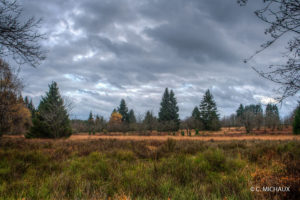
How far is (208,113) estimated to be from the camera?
5553 centimetres

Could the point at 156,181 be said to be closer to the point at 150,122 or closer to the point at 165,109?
the point at 150,122

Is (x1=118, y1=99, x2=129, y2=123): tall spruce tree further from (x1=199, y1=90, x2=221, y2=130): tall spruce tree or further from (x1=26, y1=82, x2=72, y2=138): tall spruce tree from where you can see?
(x1=26, y1=82, x2=72, y2=138): tall spruce tree

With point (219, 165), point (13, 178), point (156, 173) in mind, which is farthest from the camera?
point (219, 165)

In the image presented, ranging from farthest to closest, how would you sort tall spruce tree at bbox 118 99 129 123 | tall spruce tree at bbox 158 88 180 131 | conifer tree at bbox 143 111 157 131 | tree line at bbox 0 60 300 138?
tall spruce tree at bbox 118 99 129 123, tall spruce tree at bbox 158 88 180 131, conifer tree at bbox 143 111 157 131, tree line at bbox 0 60 300 138

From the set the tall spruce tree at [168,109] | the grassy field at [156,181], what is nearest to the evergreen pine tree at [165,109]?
the tall spruce tree at [168,109]

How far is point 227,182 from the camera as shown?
3.52 m

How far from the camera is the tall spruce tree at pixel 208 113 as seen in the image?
52.7 m

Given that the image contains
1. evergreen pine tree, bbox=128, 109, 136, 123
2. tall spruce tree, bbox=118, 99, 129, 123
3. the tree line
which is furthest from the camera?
tall spruce tree, bbox=118, 99, 129, 123

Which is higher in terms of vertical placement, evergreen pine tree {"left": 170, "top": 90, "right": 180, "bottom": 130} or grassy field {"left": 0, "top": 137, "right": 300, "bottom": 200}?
evergreen pine tree {"left": 170, "top": 90, "right": 180, "bottom": 130}

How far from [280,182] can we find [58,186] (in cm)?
413

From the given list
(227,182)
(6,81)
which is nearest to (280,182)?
(227,182)

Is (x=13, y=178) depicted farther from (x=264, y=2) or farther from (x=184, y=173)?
(x=264, y=2)

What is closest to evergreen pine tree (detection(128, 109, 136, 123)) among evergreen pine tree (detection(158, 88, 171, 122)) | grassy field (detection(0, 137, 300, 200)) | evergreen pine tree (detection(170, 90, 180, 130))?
evergreen pine tree (detection(158, 88, 171, 122))

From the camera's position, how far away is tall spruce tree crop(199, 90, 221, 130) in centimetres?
5265
